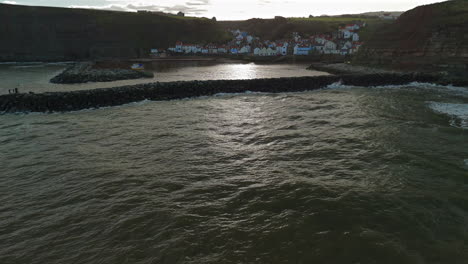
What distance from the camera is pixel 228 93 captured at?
33562mm

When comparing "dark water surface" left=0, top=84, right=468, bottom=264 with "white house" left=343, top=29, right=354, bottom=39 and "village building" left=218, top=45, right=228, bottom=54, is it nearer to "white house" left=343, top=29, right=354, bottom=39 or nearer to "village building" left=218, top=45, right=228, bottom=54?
"village building" left=218, top=45, right=228, bottom=54

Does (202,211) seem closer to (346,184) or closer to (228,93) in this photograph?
(346,184)

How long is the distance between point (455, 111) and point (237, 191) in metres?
22.6

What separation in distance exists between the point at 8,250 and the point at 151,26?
478 feet

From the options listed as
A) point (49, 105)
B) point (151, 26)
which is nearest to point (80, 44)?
point (151, 26)

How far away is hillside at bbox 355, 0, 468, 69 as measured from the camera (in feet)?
137

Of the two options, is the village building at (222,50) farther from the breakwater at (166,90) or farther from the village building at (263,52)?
→ the breakwater at (166,90)

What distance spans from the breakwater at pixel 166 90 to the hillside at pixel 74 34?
289ft

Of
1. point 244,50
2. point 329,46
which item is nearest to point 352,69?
point 329,46

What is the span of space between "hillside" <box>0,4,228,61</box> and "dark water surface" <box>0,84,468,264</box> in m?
106

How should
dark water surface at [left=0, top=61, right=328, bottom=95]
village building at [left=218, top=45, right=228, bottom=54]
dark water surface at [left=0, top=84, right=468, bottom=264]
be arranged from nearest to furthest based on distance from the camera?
dark water surface at [left=0, top=84, right=468, bottom=264] < dark water surface at [left=0, top=61, right=328, bottom=95] < village building at [left=218, top=45, right=228, bottom=54]

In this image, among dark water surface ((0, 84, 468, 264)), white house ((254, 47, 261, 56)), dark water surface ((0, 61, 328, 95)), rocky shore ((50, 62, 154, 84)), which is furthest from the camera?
white house ((254, 47, 261, 56))

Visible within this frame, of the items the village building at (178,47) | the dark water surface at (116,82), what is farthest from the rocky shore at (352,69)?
the village building at (178,47)

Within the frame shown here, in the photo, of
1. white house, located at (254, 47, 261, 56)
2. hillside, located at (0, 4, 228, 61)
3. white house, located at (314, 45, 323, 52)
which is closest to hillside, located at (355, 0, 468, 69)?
white house, located at (314, 45, 323, 52)
